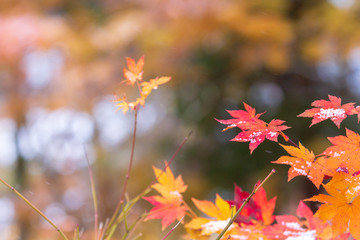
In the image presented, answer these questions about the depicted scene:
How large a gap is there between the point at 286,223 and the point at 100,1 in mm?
3113

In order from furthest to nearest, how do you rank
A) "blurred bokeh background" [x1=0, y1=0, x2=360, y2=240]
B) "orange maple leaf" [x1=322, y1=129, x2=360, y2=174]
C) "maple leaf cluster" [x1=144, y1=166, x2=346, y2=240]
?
1. "blurred bokeh background" [x1=0, y1=0, x2=360, y2=240]
2. "maple leaf cluster" [x1=144, y1=166, x2=346, y2=240]
3. "orange maple leaf" [x1=322, y1=129, x2=360, y2=174]

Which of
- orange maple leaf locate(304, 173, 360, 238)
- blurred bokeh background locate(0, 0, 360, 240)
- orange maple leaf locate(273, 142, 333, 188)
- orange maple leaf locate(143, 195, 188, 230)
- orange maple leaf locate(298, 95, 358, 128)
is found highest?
orange maple leaf locate(298, 95, 358, 128)

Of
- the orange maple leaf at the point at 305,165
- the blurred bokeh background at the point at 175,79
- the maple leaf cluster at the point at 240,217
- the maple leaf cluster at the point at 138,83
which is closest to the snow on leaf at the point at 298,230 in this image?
the maple leaf cluster at the point at 240,217

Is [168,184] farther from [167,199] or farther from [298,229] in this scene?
[298,229]

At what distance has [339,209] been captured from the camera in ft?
1.41

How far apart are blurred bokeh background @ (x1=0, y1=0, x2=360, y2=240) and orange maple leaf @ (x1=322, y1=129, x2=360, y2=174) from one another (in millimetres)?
2117

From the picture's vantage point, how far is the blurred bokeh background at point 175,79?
2.63 m

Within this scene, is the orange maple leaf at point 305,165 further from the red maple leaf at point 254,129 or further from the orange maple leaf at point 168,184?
the orange maple leaf at point 168,184

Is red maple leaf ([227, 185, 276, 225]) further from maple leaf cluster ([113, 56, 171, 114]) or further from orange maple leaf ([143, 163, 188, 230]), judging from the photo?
maple leaf cluster ([113, 56, 171, 114])

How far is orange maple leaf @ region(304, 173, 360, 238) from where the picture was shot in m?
0.42

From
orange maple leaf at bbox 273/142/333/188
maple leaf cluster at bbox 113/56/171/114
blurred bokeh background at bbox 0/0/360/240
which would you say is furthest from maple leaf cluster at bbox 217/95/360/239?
blurred bokeh background at bbox 0/0/360/240

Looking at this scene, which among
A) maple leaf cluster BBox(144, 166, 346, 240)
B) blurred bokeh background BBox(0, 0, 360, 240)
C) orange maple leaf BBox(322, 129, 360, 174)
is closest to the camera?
A: orange maple leaf BBox(322, 129, 360, 174)

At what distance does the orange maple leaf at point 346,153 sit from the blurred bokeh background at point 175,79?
2.12m

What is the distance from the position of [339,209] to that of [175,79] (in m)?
2.71
